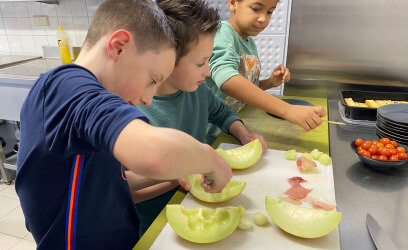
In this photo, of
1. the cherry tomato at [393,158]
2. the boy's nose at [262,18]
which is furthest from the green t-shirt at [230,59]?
the cherry tomato at [393,158]

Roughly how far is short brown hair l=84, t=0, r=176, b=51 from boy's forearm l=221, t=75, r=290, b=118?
499 millimetres

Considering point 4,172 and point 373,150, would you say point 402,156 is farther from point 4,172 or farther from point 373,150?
point 4,172

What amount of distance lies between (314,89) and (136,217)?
4.45 feet

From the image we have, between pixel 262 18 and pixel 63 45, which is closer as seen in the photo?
pixel 262 18

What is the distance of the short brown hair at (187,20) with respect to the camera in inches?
30.3

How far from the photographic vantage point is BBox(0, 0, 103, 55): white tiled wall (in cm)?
229

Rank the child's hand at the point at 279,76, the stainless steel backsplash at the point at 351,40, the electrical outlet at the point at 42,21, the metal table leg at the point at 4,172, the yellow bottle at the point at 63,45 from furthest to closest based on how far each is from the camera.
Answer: the electrical outlet at the point at 42,21, the yellow bottle at the point at 63,45, the metal table leg at the point at 4,172, the stainless steel backsplash at the point at 351,40, the child's hand at the point at 279,76

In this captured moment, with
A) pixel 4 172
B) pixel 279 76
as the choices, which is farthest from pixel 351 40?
pixel 4 172

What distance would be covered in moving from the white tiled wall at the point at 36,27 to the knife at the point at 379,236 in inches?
88.7

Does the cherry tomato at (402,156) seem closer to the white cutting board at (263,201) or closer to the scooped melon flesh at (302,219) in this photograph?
the white cutting board at (263,201)

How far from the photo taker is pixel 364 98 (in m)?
1.38

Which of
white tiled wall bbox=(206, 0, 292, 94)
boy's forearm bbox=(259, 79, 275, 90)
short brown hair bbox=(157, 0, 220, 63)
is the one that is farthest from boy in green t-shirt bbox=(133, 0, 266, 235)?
white tiled wall bbox=(206, 0, 292, 94)

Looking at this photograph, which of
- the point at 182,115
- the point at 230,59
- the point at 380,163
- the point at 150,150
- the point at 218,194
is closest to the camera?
the point at 150,150

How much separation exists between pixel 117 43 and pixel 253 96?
0.65 meters
